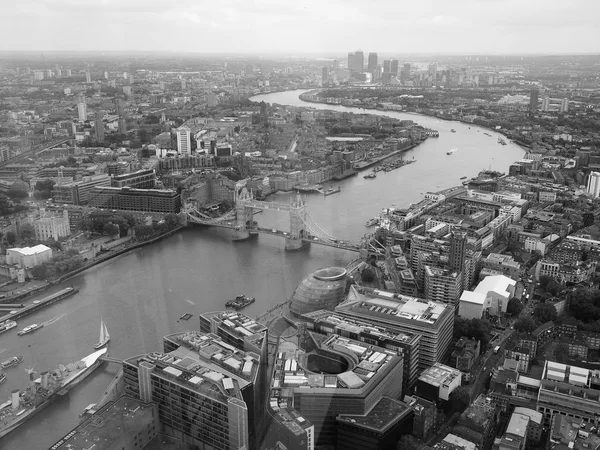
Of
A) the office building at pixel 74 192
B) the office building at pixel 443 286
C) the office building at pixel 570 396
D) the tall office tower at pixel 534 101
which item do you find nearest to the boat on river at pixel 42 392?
the office building at pixel 443 286

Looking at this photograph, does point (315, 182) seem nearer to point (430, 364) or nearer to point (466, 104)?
point (430, 364)

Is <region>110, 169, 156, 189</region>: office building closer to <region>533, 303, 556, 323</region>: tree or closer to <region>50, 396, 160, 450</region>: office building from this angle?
<region>50, 396, 160, 450</region>: office building

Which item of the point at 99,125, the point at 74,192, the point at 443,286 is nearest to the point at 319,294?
the point at 443,286

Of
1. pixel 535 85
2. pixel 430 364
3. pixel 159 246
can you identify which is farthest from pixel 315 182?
pixel 535 85

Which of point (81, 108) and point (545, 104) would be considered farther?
point (545, 104)

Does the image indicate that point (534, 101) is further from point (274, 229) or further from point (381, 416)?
point (381, 416)

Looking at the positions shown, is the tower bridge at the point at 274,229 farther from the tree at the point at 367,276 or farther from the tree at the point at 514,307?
the tree at the point at 514,307

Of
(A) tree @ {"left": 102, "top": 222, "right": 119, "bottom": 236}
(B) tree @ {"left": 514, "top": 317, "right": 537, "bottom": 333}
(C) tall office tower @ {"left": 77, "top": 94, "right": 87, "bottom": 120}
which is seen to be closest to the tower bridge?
(A) tree @ {"left": 102, "top": 222, "right": 119, "bottom": 236}
